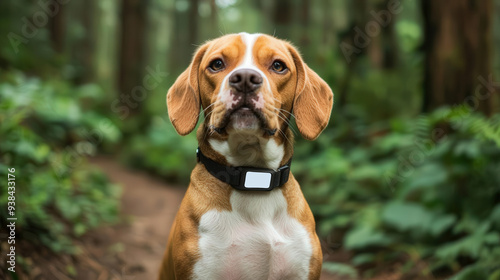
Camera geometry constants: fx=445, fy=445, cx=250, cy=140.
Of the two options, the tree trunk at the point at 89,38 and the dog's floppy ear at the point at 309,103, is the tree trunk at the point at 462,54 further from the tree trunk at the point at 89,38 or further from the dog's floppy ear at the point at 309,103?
the tree trunk at the point at 89,38

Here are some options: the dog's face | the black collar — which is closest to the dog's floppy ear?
the dog's face

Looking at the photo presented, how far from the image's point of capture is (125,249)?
581cm

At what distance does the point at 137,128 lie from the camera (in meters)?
15.0

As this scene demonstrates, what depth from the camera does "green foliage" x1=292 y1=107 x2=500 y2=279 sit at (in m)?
4.56

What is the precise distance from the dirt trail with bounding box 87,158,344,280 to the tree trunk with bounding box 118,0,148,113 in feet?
18.6

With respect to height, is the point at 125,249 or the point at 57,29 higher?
the point at 57,29

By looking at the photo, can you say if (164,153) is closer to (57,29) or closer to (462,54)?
(57,29)

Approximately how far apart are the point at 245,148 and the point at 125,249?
3.59 meters

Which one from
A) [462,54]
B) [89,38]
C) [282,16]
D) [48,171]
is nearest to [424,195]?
[462,54]

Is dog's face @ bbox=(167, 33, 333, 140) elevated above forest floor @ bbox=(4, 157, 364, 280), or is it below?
above

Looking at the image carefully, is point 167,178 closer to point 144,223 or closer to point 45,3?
point 144,223

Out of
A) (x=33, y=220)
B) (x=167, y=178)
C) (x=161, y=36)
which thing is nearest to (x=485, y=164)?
(x=33, y=220)

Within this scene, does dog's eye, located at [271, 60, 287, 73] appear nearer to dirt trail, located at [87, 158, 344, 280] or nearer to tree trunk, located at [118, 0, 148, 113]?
dirt trail, located at [87, 158, 344, 280]

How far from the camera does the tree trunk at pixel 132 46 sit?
15.3 m
